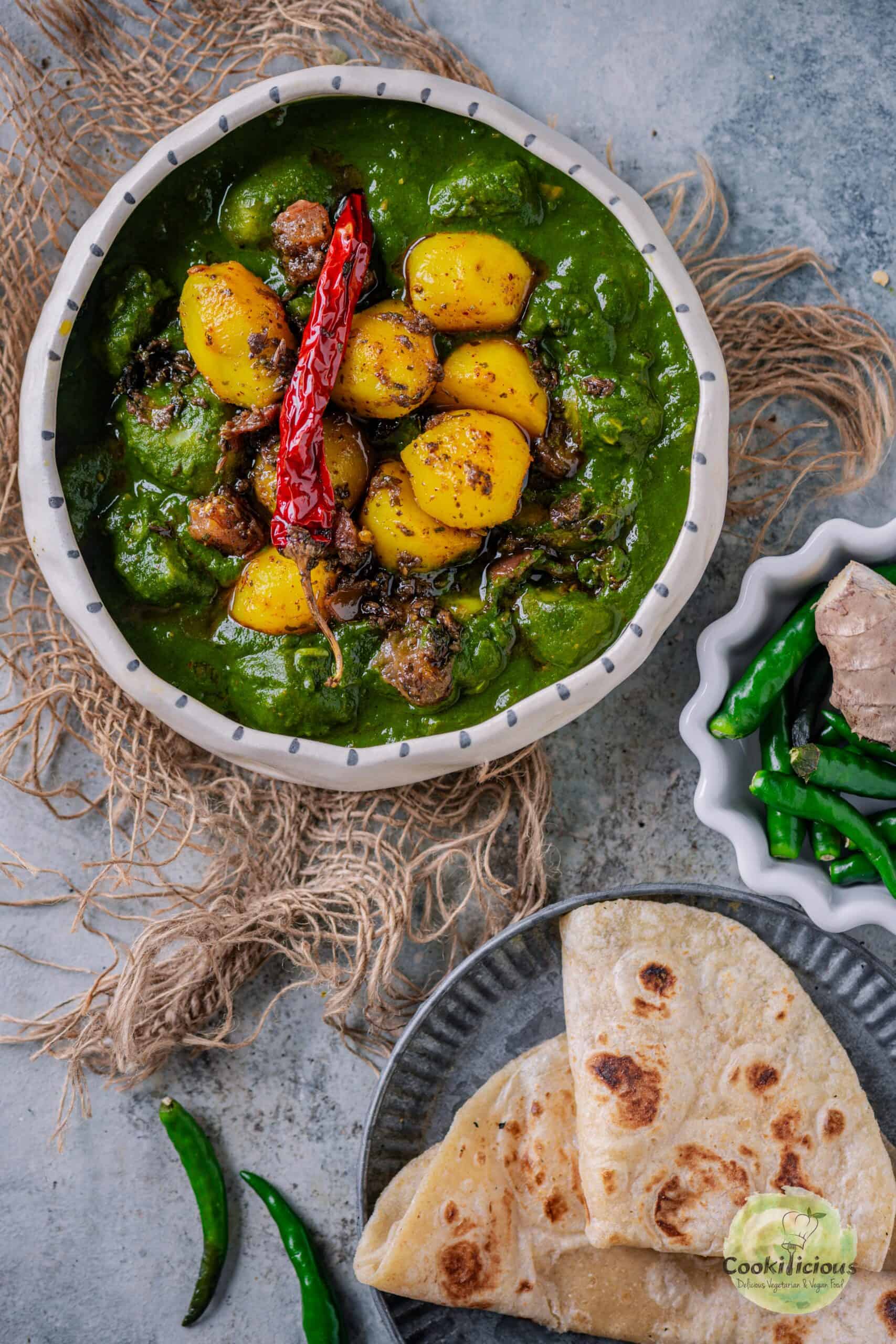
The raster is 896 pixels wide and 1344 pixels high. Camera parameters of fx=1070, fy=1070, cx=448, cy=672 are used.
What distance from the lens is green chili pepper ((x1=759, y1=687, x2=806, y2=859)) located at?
7.25 ft

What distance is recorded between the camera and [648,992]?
2.19 meters

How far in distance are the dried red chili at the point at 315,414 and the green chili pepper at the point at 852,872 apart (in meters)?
1.14

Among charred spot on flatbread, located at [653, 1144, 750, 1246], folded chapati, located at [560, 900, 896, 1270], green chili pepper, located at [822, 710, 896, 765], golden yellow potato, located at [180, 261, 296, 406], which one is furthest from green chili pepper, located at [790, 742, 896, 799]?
golden yellow potato, located at [180, 261, 296, 406]

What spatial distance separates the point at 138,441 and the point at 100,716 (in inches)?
26.3

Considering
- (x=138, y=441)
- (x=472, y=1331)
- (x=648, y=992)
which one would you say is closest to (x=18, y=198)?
(x=138, y=441)

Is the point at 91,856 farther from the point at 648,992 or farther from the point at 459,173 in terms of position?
the point at 459,173

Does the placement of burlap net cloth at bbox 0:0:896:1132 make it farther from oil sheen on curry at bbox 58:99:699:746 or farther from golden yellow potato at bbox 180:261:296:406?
golden yellow potato at bbox 180:261:296:406

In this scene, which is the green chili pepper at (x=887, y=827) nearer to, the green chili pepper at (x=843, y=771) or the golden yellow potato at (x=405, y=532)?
the green chili pepper at (x=843, y=771)

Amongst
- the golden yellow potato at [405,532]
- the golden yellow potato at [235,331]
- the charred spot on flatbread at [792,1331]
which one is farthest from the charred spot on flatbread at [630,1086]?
the golden yellow potato at [235,331]

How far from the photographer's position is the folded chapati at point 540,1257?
83.4 inches

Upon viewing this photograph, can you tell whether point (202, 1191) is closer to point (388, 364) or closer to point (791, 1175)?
point (791, 1175)

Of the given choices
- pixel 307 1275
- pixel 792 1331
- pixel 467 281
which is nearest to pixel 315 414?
pixel 467 281

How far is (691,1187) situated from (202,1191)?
1068 millimetres

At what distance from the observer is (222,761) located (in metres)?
2.43
